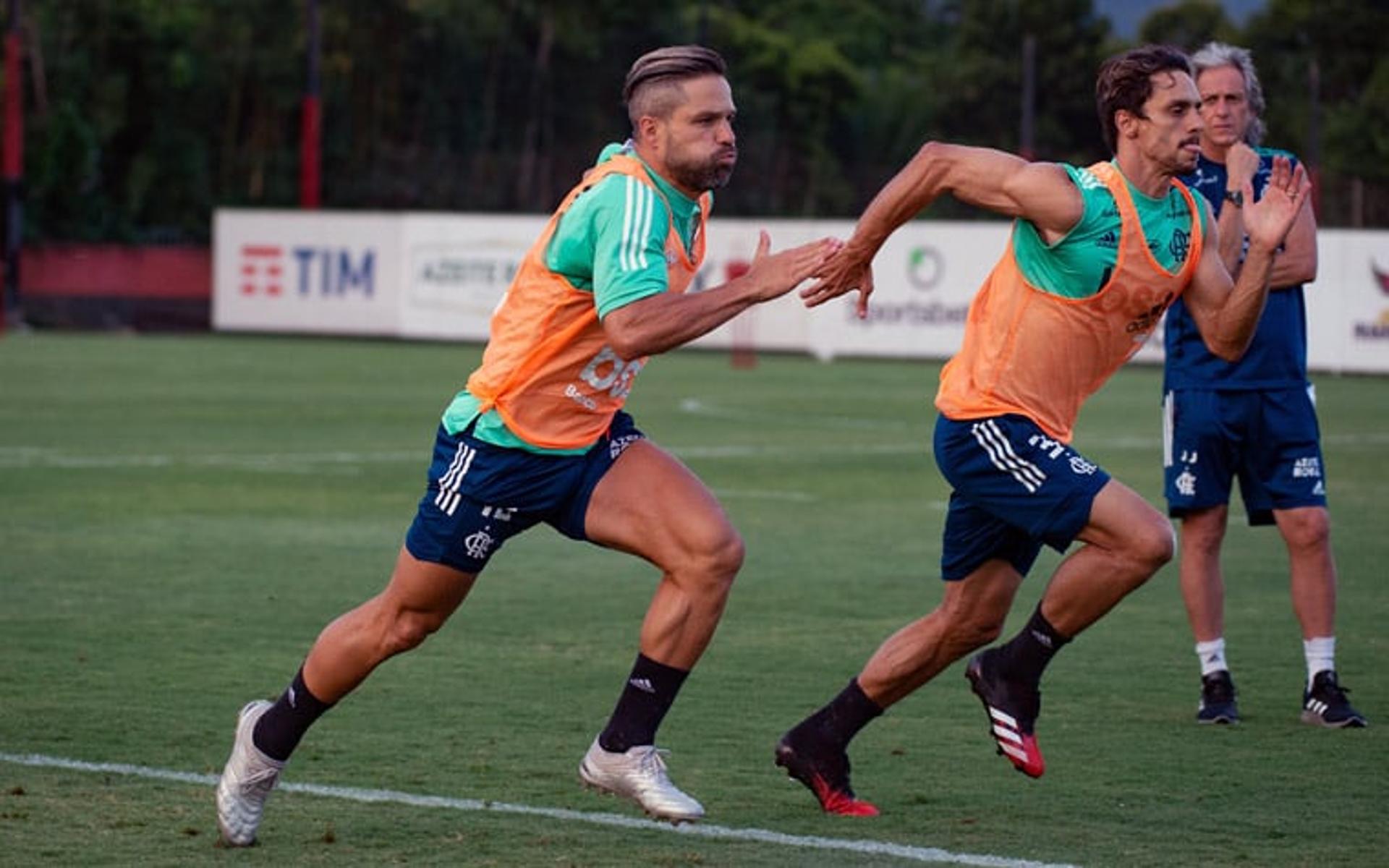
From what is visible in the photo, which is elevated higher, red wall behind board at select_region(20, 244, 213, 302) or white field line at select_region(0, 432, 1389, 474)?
white field line at select_region(0, 432, 1389, 474)

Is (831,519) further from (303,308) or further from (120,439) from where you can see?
(303,308)

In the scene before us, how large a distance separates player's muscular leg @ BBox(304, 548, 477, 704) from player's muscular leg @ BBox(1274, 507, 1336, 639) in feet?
11.6

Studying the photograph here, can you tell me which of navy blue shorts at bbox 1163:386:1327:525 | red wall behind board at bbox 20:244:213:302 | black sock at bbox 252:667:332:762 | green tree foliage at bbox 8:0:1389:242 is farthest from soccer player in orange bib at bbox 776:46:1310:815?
green tree foliage at bbox 8:0:1389:242

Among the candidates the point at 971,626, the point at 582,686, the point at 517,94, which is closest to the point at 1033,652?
the point at 971,626

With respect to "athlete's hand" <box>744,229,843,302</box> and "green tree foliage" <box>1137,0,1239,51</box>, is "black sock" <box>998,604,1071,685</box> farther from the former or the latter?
"green tree foliage" <box>1137,0,1239,51</box>

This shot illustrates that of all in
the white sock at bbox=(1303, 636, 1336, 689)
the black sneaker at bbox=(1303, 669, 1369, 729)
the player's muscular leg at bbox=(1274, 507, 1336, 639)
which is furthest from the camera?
the player's muscular leg at bbox=(1274, 507, 1336, 639)

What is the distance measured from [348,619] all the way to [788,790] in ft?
4.86

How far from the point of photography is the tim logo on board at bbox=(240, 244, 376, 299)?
38844 millimetres

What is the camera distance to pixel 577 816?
24.5 feet

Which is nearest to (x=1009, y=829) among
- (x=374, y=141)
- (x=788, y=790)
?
(x=788, y=790)

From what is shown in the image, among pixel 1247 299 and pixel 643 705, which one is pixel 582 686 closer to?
pixel 643 705

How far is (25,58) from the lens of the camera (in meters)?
57.2

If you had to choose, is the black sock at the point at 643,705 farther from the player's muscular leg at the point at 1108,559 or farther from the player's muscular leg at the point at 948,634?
the player's muscular leg at the point at 1108,559

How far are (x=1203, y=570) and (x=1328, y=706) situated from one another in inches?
27.5
